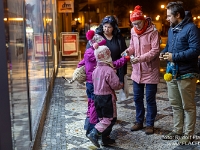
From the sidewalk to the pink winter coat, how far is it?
81 centimetres

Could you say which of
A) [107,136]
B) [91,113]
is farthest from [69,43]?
[107,136]

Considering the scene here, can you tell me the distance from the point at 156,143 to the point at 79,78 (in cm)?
140

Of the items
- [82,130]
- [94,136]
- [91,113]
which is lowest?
[82,130]

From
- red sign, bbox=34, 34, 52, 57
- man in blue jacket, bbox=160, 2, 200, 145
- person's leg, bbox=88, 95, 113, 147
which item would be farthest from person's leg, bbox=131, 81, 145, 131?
red sign, bbox=34, 34, 52, 57

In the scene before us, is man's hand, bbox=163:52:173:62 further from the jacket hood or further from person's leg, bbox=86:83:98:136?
person's leg, bbox=86:83:98:136

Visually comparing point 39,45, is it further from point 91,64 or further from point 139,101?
point 139,101

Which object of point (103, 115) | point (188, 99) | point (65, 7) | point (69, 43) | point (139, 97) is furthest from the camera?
point (65, 7)

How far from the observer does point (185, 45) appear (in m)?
4.01

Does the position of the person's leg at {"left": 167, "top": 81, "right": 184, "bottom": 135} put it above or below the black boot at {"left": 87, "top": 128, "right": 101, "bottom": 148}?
above

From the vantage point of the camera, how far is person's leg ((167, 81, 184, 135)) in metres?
4.23

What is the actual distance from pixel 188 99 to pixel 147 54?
2.76 feet

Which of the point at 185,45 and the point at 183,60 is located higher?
the point at 185,45

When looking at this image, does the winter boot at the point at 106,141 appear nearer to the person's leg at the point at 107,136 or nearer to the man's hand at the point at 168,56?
the person's leg at the point at 107,136

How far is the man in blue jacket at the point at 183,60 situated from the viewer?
12.9 ft
